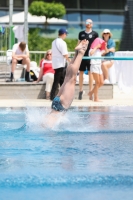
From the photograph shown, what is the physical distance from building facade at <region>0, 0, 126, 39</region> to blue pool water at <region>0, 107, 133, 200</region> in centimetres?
3519

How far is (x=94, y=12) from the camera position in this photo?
46.7 meters

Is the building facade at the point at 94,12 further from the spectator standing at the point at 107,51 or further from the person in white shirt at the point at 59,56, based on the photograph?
the person in white shirt at the point at 59,56

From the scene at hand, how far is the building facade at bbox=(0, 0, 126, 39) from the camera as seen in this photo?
1752 inches

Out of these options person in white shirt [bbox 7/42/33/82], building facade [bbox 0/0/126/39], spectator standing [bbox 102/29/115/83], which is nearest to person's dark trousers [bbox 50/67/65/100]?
spectator standing [bbox 102/29/115/83]

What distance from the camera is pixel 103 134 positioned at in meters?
7.87

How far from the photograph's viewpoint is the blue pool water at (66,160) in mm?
4559

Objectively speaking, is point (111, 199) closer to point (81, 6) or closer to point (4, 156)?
point (4, 156)

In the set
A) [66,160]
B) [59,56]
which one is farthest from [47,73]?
[66,160]

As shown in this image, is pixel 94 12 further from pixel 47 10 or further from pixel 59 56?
pixel 59 56

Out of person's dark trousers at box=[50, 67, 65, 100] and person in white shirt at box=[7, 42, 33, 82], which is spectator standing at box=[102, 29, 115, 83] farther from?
person in white shirt at box=[7, 42, 33, 82]

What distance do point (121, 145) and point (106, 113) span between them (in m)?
4.38

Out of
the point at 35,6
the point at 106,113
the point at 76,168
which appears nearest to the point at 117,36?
the point at 35,6

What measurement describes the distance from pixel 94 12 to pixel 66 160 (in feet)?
136

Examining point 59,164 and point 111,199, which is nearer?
point 111,199
